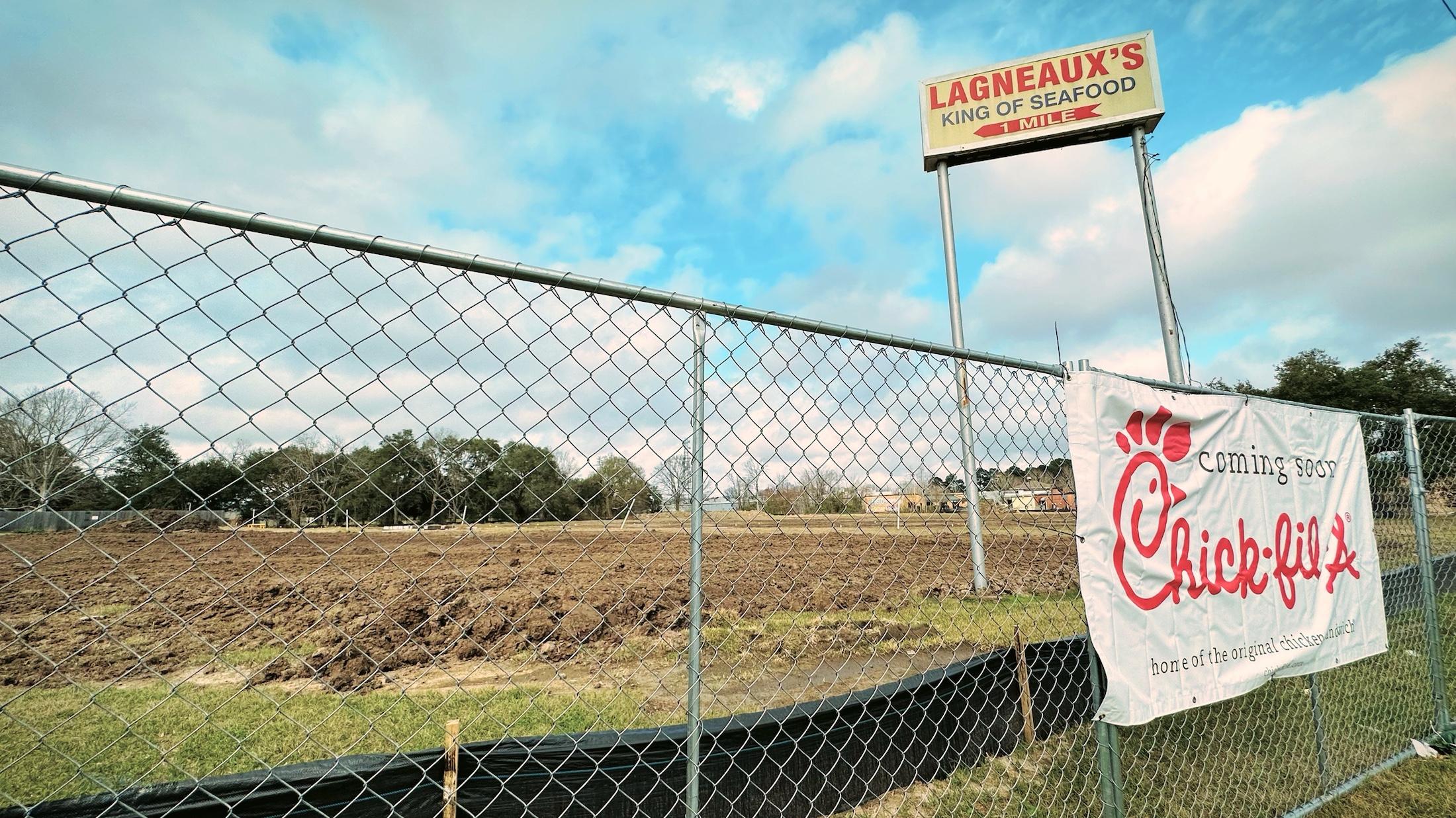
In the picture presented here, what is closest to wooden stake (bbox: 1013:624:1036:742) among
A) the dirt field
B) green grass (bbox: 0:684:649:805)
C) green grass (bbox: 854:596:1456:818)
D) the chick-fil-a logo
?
green grass (bbox: 854:596:1456:818)

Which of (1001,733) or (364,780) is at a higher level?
(364,780)

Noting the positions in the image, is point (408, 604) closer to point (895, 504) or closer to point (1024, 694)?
point (1024, 694)

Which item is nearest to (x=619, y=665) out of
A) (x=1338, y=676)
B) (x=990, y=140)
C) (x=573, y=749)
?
(x=573, y=749)

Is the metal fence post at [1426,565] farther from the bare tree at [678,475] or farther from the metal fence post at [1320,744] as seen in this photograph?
the bare tree at [678,475]

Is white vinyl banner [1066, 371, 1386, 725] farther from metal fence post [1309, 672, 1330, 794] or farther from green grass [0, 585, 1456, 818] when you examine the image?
green grass [0, 585, 1456, 818]

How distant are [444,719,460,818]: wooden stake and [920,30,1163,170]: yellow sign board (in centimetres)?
839

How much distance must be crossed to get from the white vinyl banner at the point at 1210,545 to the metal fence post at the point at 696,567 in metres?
1.17

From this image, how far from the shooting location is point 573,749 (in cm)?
210

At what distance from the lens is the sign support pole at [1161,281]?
648 cm

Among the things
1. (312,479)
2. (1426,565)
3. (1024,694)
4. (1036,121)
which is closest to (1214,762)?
(1024,694)

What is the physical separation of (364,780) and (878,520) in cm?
190

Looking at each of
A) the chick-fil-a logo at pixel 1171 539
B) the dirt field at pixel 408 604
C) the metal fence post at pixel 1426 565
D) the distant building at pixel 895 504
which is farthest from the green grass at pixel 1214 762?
the distant building at pixel 895 504

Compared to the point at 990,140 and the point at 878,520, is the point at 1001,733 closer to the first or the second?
the point at 878,520

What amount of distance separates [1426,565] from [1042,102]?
6.93 meters
